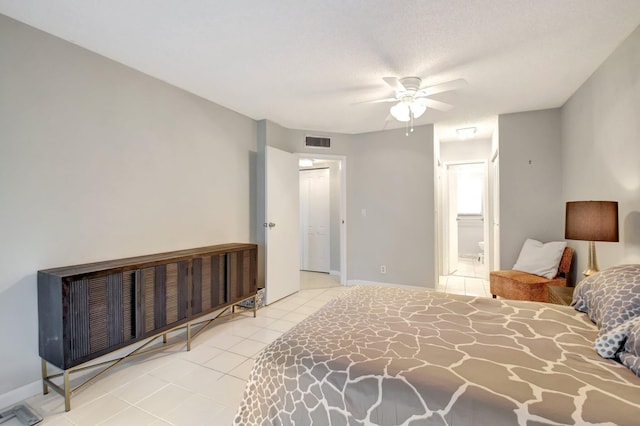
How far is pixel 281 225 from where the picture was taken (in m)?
3.90

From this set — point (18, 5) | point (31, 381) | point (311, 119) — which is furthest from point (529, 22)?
point (31, 381)

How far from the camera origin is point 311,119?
3.83 metres

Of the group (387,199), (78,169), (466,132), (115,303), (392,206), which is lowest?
(115,303)

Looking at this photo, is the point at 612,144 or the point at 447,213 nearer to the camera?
the point at 612,144

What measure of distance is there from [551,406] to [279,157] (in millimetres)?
3528

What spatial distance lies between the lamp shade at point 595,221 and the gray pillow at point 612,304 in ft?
2.15

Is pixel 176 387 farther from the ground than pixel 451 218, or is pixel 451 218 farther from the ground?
pixel 451 218

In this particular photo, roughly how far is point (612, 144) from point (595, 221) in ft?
2.28

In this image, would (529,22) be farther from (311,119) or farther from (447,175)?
(447,175)

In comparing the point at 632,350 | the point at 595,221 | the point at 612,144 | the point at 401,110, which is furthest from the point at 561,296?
the point at 401,110

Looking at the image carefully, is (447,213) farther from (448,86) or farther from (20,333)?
(20,333)

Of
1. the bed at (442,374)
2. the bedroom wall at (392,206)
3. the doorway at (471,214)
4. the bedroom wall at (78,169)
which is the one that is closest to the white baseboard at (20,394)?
the bedroom wall at (78,169)

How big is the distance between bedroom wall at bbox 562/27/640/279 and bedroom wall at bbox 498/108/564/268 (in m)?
0.43

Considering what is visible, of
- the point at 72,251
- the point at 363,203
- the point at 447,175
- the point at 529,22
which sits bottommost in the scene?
the point at 72,251
